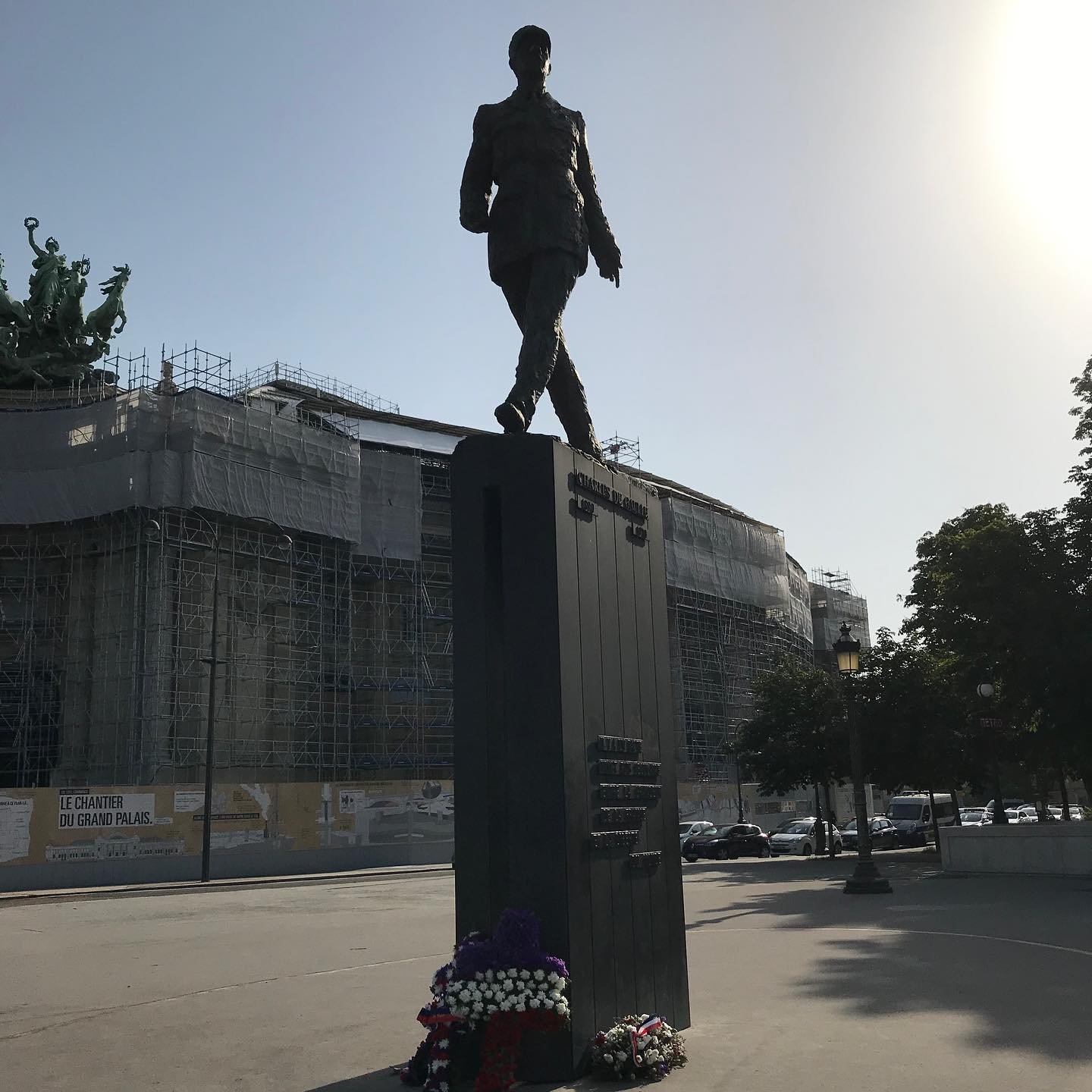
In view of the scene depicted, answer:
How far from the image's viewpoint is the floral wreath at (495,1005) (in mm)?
5562

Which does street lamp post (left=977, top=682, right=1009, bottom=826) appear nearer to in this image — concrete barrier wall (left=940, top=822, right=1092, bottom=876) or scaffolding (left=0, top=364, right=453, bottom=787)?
concrete barrier wall (left=940, top=822, right=1092, bottom=876)

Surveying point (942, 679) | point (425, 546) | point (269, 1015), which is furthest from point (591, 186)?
point (425, 546)

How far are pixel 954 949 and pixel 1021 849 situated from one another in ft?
45.3

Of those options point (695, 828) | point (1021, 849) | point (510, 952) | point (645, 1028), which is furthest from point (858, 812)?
point (695, 828)

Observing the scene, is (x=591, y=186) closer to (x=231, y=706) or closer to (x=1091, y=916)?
(x=1091, y=916)

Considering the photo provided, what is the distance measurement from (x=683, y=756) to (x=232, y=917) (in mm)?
37890

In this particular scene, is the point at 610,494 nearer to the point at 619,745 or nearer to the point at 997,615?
the point at 619,745

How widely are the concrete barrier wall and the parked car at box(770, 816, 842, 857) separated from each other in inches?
552

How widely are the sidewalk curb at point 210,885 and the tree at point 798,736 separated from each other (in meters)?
11.3

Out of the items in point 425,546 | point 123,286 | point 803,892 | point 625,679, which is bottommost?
point 803,892

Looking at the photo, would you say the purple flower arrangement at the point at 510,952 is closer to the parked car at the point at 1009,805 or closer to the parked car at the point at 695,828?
the parked car at the point at 695,828

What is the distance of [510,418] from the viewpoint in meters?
6.82

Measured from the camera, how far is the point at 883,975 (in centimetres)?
958

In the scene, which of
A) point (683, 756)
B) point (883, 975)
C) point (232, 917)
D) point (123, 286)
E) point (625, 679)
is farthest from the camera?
point (683, 756)
